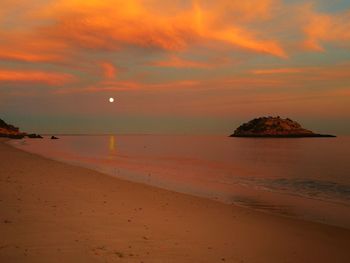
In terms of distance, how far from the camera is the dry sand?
738 cm

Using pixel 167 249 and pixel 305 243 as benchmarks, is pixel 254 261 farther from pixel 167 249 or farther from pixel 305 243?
pixel 305 243

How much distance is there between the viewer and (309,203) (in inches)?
731

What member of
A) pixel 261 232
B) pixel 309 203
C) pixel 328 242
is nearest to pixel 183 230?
pixel 261 232

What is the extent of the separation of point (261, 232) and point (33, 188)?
8996 mm

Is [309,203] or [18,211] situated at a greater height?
[18,211]

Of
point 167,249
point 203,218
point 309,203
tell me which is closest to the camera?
point 167,249

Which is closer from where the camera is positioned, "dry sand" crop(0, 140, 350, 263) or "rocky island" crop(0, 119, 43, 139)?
"dry sand" crop(0, 140, 350, 263)

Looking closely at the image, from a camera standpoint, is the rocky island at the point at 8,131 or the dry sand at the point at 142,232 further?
the rocky island at the point at 8,131

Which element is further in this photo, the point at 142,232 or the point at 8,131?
the point at 8,131

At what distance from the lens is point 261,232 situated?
10.9 metres

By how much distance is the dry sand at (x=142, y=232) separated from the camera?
7.38 metres

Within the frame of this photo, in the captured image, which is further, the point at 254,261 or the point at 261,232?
the point at 261,232

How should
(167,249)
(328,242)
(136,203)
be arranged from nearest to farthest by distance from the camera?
(167,249) → (328,242) → (136,203)

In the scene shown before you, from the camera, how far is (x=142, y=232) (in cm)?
913
